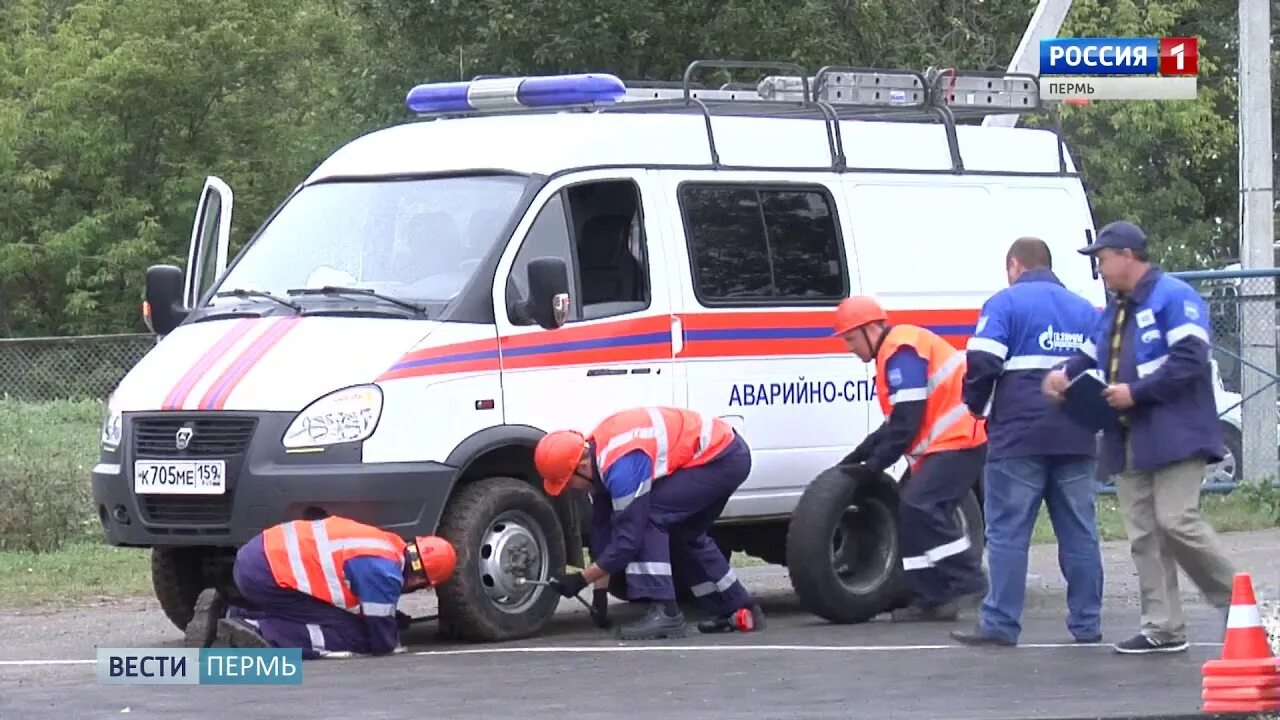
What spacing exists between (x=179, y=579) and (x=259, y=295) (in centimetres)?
140

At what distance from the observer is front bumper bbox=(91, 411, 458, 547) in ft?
31.3

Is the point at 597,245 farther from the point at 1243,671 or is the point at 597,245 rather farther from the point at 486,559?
the point at 1243,671

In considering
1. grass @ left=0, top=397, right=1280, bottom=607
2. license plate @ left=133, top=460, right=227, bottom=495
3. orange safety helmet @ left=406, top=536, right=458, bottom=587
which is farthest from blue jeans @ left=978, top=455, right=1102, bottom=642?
grass @ left=0, top=397, right=1280, bottom=607

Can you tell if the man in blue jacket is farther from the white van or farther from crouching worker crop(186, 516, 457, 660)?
crouching worker crop(186, 516, 457, 660)

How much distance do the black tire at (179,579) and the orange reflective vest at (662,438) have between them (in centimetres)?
206

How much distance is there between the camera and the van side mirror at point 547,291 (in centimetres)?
994

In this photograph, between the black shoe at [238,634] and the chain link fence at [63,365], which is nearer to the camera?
the black shoe at [238,634]

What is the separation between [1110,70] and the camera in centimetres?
1655

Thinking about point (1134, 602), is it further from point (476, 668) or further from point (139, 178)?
point (139, 178)

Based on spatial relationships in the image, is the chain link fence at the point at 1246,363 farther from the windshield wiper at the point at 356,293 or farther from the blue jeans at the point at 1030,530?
the windshield wiper at the point at 356,293

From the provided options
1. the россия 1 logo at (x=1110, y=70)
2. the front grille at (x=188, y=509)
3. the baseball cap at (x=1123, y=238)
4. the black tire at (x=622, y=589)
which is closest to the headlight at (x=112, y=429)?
the front grille at (x=188, y=509)

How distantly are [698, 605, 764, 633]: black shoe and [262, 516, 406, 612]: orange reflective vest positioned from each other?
185 centimetres

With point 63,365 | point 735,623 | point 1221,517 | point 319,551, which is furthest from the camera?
point 63,365

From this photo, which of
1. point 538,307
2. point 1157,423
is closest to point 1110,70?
point 538,307
